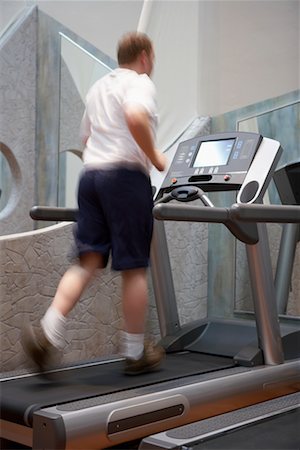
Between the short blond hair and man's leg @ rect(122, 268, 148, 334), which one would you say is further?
the short blond hair

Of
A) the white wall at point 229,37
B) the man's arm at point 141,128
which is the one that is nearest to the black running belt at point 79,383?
the man's arm at point 141,128

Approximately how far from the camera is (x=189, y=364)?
2.64m

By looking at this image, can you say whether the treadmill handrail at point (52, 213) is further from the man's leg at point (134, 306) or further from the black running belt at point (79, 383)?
the black running belt at point (79, 383)

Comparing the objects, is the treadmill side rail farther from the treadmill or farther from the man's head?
the man's head

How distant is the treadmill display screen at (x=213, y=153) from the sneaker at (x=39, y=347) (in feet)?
4.00

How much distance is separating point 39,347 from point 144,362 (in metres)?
0.51

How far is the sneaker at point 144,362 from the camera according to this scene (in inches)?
91.5

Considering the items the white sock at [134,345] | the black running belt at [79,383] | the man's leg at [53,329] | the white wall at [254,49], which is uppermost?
the white wall at [254,49]

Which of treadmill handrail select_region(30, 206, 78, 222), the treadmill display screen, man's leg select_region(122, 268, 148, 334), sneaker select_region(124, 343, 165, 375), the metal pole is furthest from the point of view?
the treadmill display screen

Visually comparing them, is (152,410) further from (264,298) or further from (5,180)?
(5,180)

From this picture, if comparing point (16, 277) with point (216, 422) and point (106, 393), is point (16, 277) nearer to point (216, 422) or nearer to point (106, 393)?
point (106, 393)

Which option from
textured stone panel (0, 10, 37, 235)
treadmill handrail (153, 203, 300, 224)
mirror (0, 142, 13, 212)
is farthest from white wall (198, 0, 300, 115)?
treadmill handrail (153, 203, 300, 224)

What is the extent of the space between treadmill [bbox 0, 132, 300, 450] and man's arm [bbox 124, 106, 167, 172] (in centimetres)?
22

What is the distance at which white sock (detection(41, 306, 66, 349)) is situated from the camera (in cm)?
199
